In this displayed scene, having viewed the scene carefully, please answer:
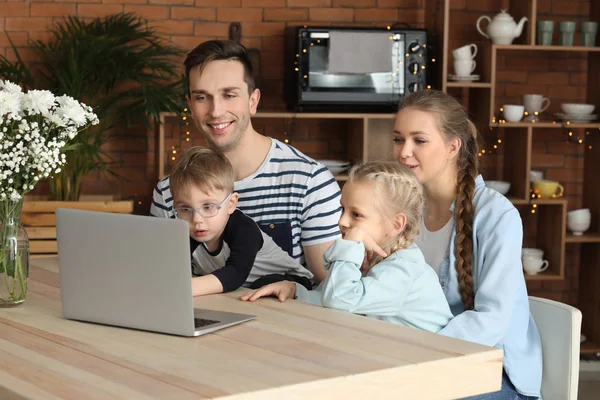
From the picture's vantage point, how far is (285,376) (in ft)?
4.66

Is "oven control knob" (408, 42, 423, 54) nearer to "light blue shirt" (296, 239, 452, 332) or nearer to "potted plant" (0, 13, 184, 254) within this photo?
"potted plant" (0, 13, 184, 254)

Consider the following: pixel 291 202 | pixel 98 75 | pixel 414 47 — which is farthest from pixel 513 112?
pixel 291 202

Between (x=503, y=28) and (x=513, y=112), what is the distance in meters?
0.42

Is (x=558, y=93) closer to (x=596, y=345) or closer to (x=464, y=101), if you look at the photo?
(x=464, y=101)

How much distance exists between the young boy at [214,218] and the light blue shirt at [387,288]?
30cm

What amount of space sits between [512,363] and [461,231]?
1.12ft

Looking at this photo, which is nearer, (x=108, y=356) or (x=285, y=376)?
(x=285, y=376)

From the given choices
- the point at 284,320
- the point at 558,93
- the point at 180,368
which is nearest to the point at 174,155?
the point at 558,93

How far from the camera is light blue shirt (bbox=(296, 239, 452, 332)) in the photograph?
1.91 m

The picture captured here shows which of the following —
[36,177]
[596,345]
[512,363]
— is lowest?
[596,345]

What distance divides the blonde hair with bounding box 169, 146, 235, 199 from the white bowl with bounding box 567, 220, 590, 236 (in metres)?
2.88

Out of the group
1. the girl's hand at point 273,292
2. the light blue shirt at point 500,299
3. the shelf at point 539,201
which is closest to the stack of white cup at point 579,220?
the shelf at point 539,201

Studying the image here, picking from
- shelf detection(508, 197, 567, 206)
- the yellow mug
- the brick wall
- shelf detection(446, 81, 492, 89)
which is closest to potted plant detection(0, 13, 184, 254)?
the brick wall

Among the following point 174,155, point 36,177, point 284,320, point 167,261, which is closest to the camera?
point 167,261
